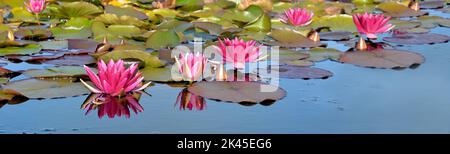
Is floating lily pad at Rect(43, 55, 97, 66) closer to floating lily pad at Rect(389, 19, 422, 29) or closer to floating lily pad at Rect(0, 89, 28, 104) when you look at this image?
floating lily pad at Rect(0, 89, 28, 104)

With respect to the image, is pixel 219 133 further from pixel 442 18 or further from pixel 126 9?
pixel 442 18

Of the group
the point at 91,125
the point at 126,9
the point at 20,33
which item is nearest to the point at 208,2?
the point at 126,9

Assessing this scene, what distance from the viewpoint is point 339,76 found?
3.07 m

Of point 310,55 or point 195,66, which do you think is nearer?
point 195,66

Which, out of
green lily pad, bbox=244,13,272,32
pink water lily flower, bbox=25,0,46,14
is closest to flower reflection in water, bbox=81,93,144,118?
green lily pad, bbox=244,13,272,32

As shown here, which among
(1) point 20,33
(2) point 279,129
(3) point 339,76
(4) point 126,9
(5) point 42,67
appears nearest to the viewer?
(2) point 279,129

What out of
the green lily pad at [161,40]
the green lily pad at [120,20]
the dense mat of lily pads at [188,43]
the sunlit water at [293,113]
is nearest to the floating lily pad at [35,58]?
the dense mat of lily pads at [188,43]

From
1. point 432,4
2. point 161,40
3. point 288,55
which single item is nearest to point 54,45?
point 161,40

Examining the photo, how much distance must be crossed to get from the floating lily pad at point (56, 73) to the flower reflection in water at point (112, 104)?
33 centimetres

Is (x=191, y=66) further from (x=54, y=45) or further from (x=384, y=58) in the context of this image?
(x=54, y=45)
